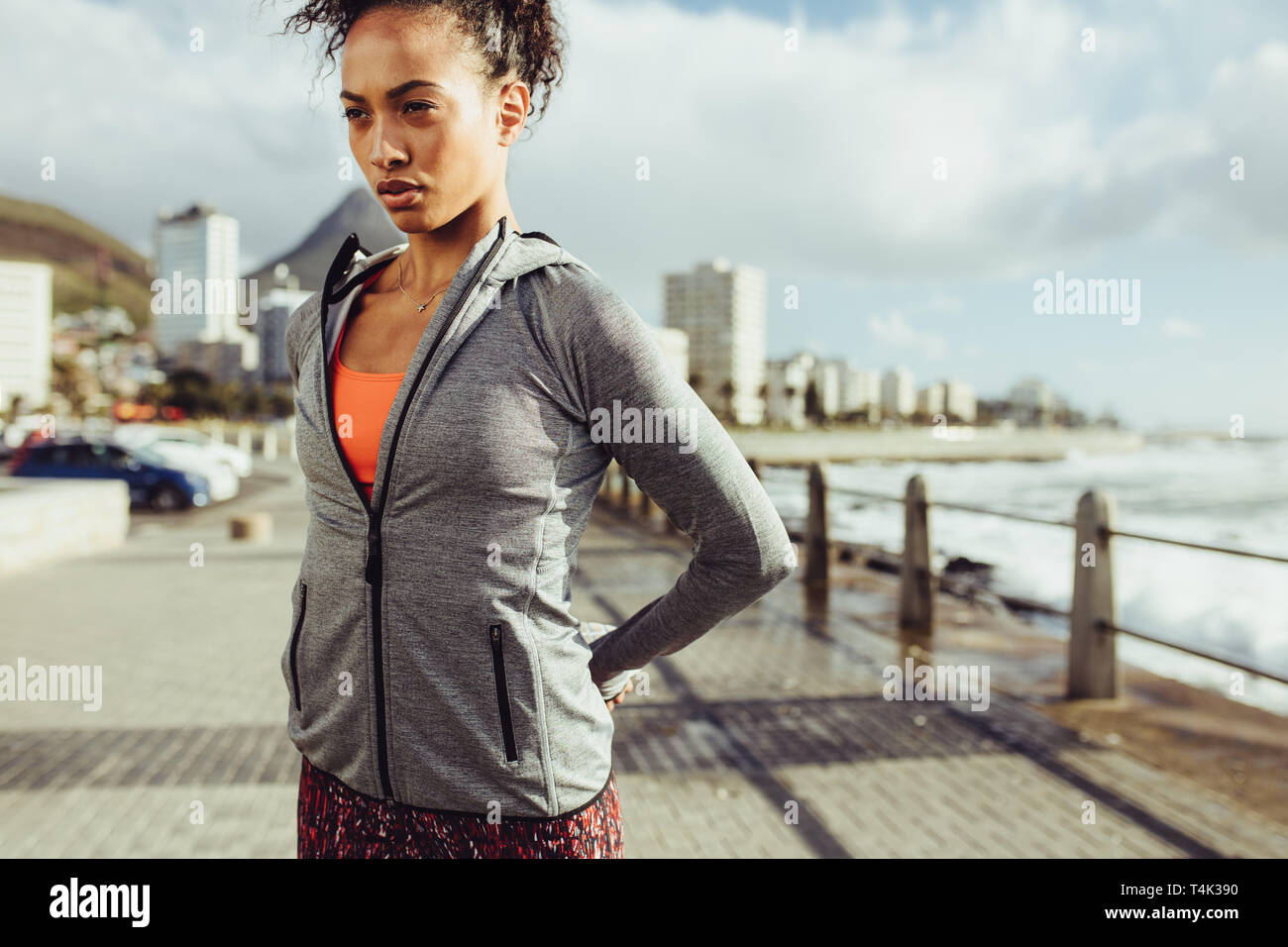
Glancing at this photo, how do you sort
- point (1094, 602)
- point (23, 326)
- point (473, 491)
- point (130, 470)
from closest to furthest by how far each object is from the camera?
point (473, 491)
point (1094, 602)
point (130, 470)
point (23, 326)

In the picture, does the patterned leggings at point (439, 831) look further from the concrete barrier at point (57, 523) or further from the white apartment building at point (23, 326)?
the white apartment building at point (23, 326)

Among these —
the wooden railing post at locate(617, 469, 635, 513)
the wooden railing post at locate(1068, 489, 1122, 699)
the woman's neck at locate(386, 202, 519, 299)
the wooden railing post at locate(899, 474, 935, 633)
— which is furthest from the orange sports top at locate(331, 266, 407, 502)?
the wooden railing post at locate(617, 469, 635, 513)

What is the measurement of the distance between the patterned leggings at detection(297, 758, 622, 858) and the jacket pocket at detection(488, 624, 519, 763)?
0.10m

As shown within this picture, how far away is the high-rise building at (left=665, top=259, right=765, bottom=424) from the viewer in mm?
137625

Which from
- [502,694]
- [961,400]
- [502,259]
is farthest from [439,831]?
[961,400]

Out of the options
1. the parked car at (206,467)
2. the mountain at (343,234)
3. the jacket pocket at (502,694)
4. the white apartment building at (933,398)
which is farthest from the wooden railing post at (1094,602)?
the white apartment building at (933,398)

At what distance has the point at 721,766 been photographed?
15.0ft

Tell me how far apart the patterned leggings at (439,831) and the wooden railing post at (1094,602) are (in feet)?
16.4

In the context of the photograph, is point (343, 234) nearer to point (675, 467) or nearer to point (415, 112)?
point (415, 112)

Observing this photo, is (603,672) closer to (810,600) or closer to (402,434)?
(402,434)

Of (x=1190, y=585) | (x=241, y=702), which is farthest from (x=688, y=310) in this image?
(x=241, y=702)

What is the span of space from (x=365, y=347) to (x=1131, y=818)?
12.6ft

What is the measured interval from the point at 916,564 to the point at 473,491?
7094mm

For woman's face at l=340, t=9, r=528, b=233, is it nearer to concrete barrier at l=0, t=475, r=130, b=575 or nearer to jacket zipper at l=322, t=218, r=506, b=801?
jacket zipper at l=322, t=218, r=506, b=801
